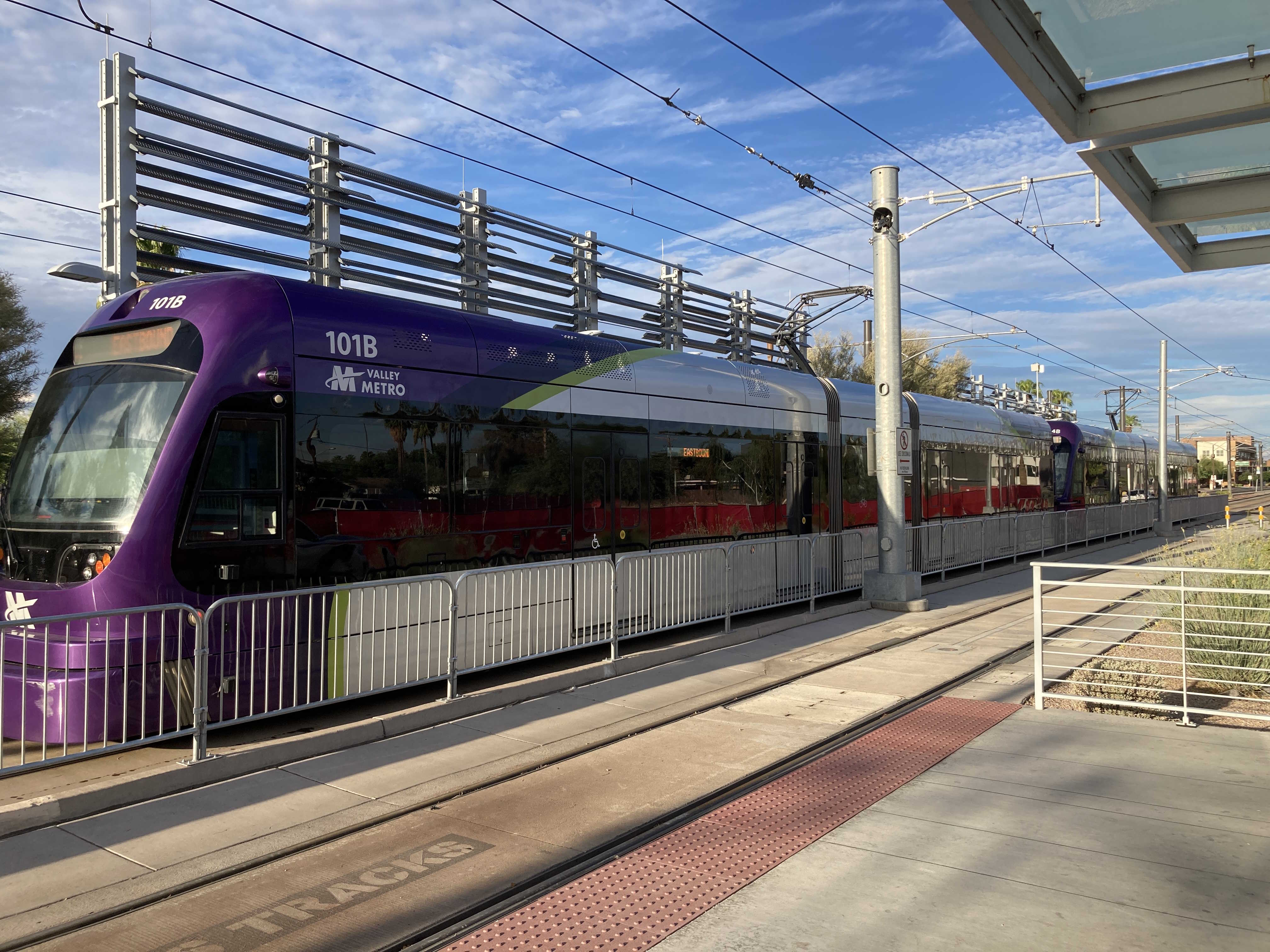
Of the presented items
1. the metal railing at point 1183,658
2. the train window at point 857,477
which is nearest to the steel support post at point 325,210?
the train window at point 857,477

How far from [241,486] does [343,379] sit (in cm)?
136

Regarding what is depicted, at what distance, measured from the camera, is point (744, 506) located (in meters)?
13.4

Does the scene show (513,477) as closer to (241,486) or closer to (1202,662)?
(241,486)

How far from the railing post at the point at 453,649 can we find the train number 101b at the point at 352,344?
2.17 meters

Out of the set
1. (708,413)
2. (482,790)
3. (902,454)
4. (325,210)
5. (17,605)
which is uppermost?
(325,210)

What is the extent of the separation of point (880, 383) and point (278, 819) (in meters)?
11.1

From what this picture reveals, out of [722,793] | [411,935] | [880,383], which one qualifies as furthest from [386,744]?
[880,383]

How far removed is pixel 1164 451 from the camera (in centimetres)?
3247

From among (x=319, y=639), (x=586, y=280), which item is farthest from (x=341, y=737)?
(x=586, y=280)

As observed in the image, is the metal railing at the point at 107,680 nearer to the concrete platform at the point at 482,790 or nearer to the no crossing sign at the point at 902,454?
the concrete platform at the point at 482,790

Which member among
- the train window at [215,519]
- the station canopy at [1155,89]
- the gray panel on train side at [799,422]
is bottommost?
the train window at [215,519]

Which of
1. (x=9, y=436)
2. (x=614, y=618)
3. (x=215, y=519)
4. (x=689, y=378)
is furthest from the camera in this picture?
(x=9, y=436)

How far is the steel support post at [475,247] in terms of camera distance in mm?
16734

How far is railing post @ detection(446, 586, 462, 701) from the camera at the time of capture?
26.4 ft
